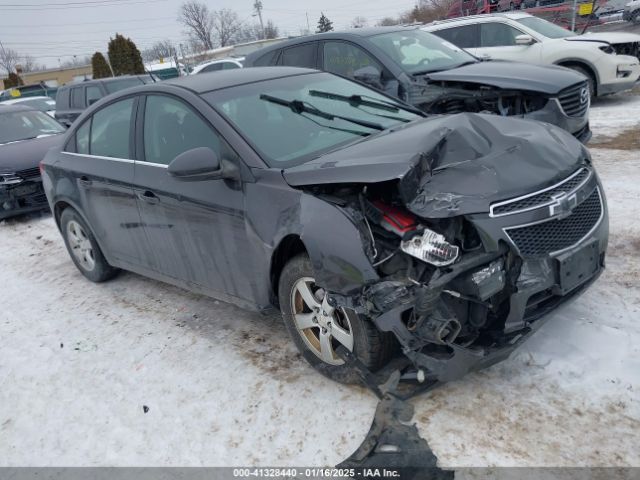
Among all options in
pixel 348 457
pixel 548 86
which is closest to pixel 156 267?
pixel 348 457

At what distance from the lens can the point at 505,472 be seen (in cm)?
233

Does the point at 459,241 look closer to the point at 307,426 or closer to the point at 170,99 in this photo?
the point at 307,426

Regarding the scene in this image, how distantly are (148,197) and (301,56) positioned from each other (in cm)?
439

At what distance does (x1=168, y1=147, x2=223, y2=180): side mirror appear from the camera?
124 inches

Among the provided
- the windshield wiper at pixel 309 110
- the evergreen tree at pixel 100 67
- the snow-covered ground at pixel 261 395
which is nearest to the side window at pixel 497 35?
the snow-covered ground at pixel 261 395

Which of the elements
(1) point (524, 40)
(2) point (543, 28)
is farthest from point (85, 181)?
(2) point (543, 28)

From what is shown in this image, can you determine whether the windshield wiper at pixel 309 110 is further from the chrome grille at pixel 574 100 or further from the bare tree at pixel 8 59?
the bare tree at pixel 8 59

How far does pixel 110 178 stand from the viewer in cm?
425

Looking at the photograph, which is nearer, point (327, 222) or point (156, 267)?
point (327, 222)

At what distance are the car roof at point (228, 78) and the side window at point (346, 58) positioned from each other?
2492 mm

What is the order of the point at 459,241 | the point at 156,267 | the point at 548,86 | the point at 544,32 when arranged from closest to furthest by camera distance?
the point at 459,241, the point at 156,267, the point at 548,86, the point at 544,32

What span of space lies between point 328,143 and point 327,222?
862 mm

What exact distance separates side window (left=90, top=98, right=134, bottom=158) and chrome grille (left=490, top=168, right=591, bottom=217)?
287cm

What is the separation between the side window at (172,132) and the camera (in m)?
3.45
